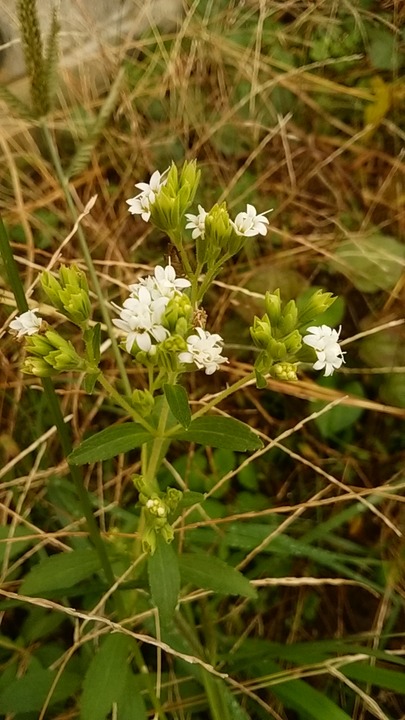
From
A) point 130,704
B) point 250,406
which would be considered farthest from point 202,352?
point 250,406

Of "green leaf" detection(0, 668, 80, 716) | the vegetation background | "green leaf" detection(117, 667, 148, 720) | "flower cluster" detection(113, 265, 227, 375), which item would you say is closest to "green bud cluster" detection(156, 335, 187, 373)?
"flower cluster" detection(113, 265, 227, 375)

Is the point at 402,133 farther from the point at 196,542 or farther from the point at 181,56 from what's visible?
the point at 196,542

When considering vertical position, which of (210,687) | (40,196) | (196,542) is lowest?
(210,687)

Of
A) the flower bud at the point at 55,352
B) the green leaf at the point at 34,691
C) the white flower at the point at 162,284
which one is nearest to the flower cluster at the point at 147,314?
the white flower at the point at 162,284

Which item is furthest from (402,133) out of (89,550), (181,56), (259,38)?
(89,550)

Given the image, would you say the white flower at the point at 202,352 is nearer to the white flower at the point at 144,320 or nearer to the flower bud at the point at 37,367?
the white flower at the point at 144,320

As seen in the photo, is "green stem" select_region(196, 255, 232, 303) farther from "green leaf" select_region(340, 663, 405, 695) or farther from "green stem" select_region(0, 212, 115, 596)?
"green leaf" select_region(340, 663, 405, 695)
